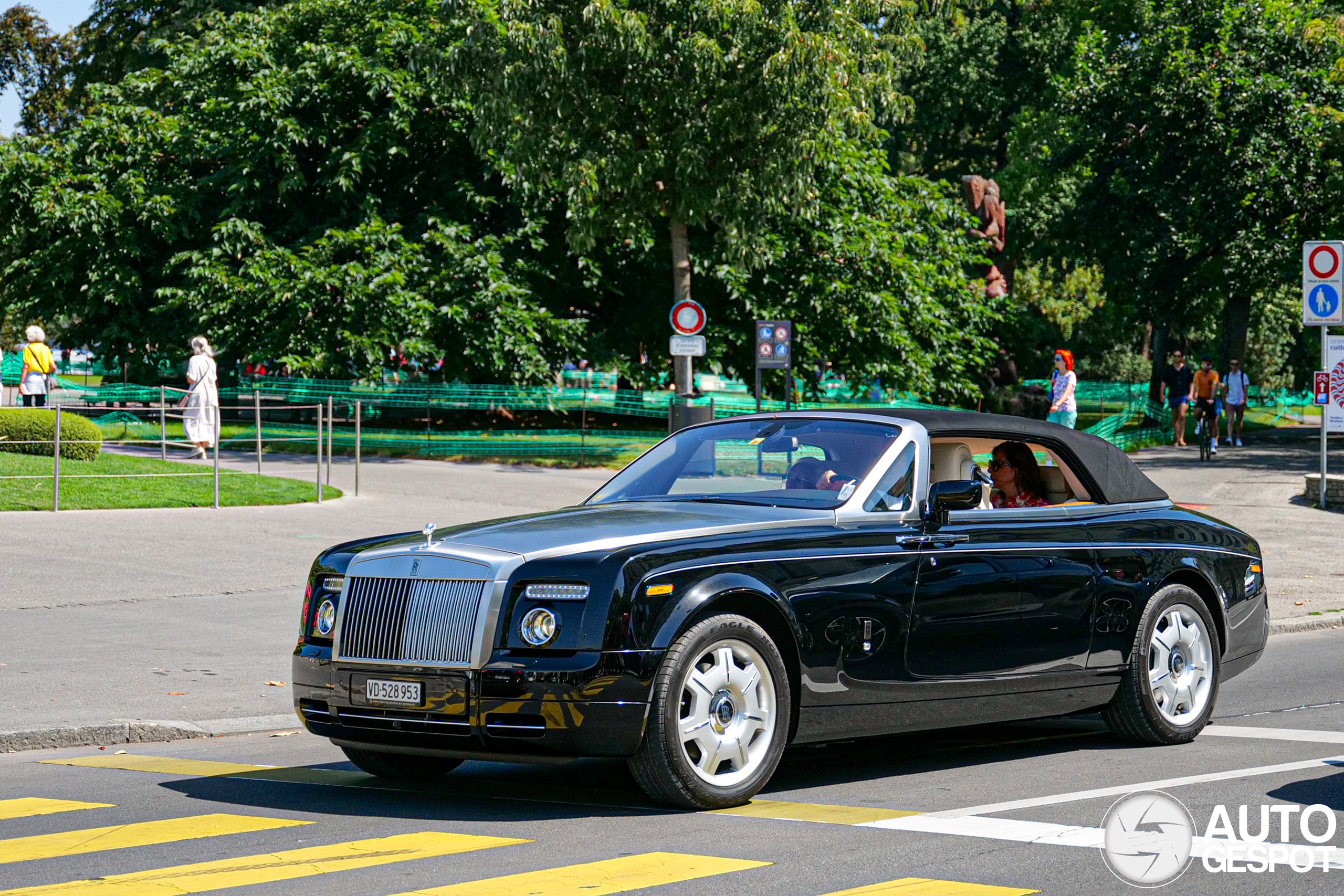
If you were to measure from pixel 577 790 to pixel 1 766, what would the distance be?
309 centimetres

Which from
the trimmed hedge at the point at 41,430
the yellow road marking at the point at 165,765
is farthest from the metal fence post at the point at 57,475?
the yellow road marking at the point at 165,765

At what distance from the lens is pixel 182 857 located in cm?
564

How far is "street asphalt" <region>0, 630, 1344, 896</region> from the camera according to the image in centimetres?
522

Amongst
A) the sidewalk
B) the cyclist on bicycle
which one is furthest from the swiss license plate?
the cyclist on bicycle

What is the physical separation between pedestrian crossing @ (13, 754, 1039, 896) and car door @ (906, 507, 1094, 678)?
3.13ft

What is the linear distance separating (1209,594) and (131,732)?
5.80 metres

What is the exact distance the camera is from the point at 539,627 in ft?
20.1

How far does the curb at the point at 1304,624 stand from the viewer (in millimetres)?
13328

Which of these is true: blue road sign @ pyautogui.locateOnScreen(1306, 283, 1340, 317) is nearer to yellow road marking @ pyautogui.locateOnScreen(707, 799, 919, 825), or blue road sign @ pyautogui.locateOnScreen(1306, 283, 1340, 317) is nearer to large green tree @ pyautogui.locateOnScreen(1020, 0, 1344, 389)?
yellow road marking @ pyautogui.locateOnScreen(707, 799, 919, 825)

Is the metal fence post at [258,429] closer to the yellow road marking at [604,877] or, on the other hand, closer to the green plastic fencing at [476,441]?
the green plastic fencing at [476,441]

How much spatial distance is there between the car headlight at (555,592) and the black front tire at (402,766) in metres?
1.44

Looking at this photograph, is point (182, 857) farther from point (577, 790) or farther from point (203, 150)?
point (203, 150)

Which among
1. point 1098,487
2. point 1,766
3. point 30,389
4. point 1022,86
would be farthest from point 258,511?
point 1022,86

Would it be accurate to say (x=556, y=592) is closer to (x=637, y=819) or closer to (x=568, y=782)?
(x=637, y=819)
